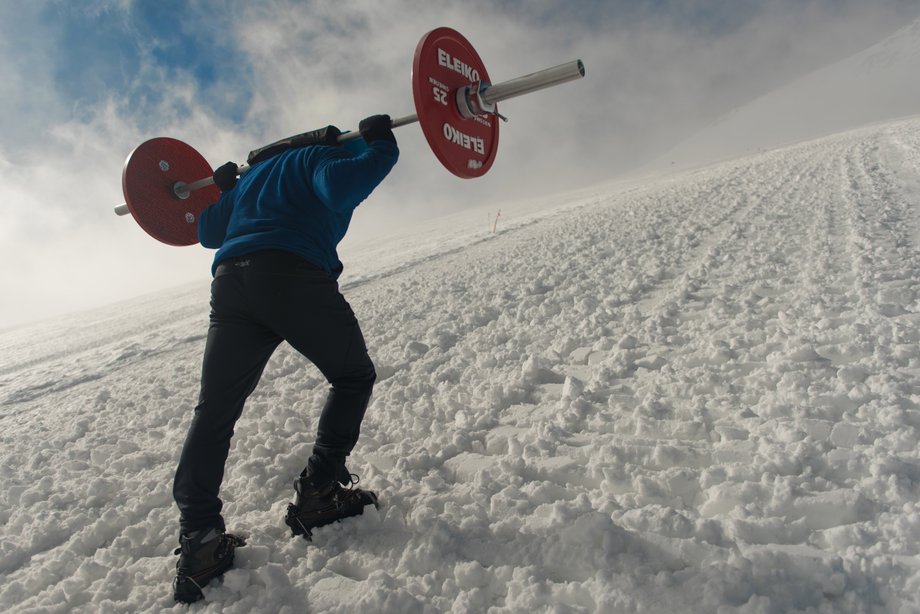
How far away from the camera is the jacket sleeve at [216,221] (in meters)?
2.62

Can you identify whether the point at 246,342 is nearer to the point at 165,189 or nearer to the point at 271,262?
the point at 271,262

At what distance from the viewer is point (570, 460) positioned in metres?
2.62

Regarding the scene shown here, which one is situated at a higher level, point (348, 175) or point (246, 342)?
point (348, 175)

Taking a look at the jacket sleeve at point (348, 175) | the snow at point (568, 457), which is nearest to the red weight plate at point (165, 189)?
the snow at point (568, 457)

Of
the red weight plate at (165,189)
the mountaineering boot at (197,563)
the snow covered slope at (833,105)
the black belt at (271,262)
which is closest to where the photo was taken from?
the mountaineering boot at (197,563)

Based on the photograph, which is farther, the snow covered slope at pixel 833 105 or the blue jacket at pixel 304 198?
the snow covered slope at pixel 833 105

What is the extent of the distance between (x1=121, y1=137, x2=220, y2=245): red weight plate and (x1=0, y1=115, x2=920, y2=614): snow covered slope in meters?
1.47

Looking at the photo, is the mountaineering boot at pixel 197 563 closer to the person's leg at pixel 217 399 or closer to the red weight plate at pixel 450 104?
the person's leg at pixel 217 399

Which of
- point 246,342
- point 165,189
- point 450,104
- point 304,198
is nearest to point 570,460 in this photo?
point 246,342

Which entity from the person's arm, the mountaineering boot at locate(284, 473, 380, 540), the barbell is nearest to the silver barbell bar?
the barbell

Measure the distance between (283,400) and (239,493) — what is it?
4.33ft

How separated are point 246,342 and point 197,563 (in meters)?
0.88

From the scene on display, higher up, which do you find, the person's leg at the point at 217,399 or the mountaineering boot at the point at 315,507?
the person's leg at the point at 217,399

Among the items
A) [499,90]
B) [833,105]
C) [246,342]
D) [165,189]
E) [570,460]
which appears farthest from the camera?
[833,105]
